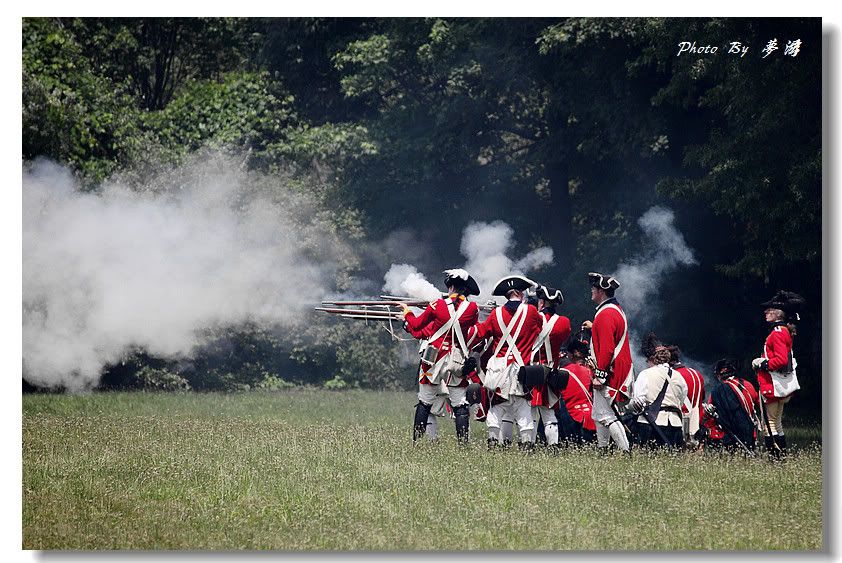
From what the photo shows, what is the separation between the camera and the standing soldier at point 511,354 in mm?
12570

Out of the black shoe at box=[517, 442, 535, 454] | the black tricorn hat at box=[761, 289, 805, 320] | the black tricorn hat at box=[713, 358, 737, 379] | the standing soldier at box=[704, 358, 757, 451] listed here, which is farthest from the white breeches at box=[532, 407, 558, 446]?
the black tricorn hat at box=[761, 289, 805, 320]

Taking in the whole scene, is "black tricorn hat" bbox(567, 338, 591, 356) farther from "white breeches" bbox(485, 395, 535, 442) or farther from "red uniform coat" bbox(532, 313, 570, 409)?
"white breeches" bbox(485, 395, 535, 442)

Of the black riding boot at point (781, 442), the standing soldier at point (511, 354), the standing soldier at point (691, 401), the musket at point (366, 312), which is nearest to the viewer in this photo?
the black riding boot at point (781, 442)

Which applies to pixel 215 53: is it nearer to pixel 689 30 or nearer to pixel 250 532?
pixel 689 30

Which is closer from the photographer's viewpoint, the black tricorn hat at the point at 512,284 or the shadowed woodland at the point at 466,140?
the black tricorn hat at the point at 512,284

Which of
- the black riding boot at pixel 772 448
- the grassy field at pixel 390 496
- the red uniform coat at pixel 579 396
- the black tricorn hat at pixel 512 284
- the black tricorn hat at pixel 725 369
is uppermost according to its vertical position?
the black tricorn hat at pixel 512 284

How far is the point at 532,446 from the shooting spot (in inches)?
490

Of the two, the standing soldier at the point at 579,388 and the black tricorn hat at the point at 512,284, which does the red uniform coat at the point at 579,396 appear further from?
the black tricorn hat at the point at 512,284

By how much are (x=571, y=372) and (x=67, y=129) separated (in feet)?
23.5

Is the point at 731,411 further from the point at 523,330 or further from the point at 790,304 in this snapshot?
the point at 523,330

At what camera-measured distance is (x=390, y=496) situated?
1052cm

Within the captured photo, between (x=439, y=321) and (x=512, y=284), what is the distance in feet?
2.84

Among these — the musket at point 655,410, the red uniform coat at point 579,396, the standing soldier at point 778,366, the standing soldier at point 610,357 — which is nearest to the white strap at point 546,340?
the red uniform coat at point 579,396

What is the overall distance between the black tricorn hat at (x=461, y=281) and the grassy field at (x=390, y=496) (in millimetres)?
1506
